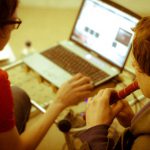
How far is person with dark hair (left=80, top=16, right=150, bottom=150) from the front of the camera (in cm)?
83

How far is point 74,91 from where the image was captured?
1.30 m

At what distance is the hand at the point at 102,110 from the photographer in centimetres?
103

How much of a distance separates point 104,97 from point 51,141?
1.00m

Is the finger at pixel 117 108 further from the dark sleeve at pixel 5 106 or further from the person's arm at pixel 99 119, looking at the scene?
the dark sleeve at pixel 5 106

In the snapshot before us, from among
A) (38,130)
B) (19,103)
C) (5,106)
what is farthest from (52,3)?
(5,106)

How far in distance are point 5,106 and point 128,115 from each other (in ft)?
1.35

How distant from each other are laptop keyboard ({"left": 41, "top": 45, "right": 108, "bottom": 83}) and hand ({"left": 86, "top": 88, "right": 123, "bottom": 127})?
29 cm

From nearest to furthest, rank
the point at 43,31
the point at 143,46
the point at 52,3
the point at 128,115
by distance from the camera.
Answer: the point at 143,46
the point at 128,115
the point at 43,31
the point at 52,3

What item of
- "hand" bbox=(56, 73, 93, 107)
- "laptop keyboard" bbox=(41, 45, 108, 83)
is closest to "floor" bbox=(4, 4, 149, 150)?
"laptop keyboard" bbox=(41, 45, 108, 83)

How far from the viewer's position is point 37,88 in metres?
2.13

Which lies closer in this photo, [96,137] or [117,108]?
[96,137]

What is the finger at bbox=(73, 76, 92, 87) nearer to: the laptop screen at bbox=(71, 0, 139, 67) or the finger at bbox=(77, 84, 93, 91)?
the finger at bbox=(77, 84, 93, 91)

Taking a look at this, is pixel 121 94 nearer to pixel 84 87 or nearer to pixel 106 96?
Answer: pixel 106 96

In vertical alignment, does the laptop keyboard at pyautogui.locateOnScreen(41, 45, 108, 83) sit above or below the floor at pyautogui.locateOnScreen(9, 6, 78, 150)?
above
